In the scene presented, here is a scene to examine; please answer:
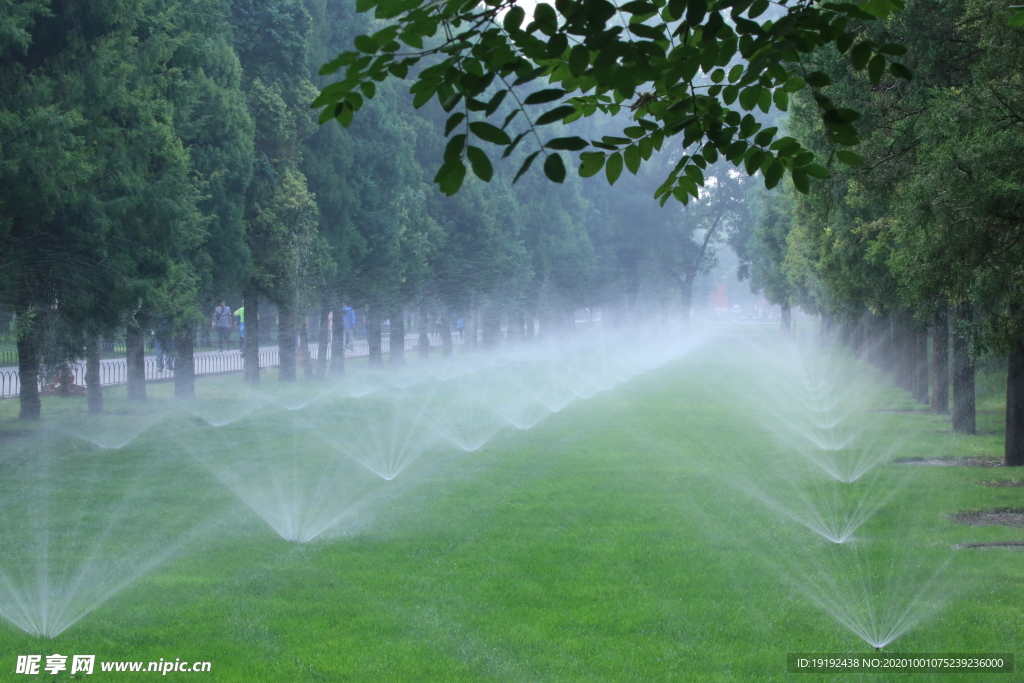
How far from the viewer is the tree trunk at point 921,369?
2374cm

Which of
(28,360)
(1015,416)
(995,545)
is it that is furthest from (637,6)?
(28,360)

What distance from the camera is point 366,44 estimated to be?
134 inches

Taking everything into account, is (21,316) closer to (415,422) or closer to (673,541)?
(415,422)

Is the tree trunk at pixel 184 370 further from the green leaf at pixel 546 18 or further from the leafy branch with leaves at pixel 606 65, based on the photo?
the green leaf at pixel 546 18

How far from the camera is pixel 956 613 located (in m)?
7.37

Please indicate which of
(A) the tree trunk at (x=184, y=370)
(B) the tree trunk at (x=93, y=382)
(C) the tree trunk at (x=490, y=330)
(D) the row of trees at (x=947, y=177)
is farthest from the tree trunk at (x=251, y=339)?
(C) the tree trunk at (x=490, y=330)

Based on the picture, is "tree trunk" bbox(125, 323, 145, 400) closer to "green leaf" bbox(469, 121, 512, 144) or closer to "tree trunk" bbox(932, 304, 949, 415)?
"tree trunk" bbox(932, 304, 949, 415)

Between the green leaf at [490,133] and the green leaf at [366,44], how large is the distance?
18.8 inches

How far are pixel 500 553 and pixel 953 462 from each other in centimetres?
910

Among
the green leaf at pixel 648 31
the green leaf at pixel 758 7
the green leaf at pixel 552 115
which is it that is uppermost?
the green leaf at pixel 758 7

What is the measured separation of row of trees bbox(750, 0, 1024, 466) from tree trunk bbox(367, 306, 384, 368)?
61.6ft

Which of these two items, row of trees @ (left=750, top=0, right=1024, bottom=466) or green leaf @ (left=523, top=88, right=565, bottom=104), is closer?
green leaf @ (left=523, top=88, right=565, bottom=104)

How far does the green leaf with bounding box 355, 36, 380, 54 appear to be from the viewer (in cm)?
338

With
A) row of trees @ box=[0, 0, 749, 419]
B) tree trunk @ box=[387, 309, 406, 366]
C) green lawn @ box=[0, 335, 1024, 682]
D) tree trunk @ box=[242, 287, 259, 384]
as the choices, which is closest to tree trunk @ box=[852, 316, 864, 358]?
row of trees @ box=[0, 0, 749, 419]
